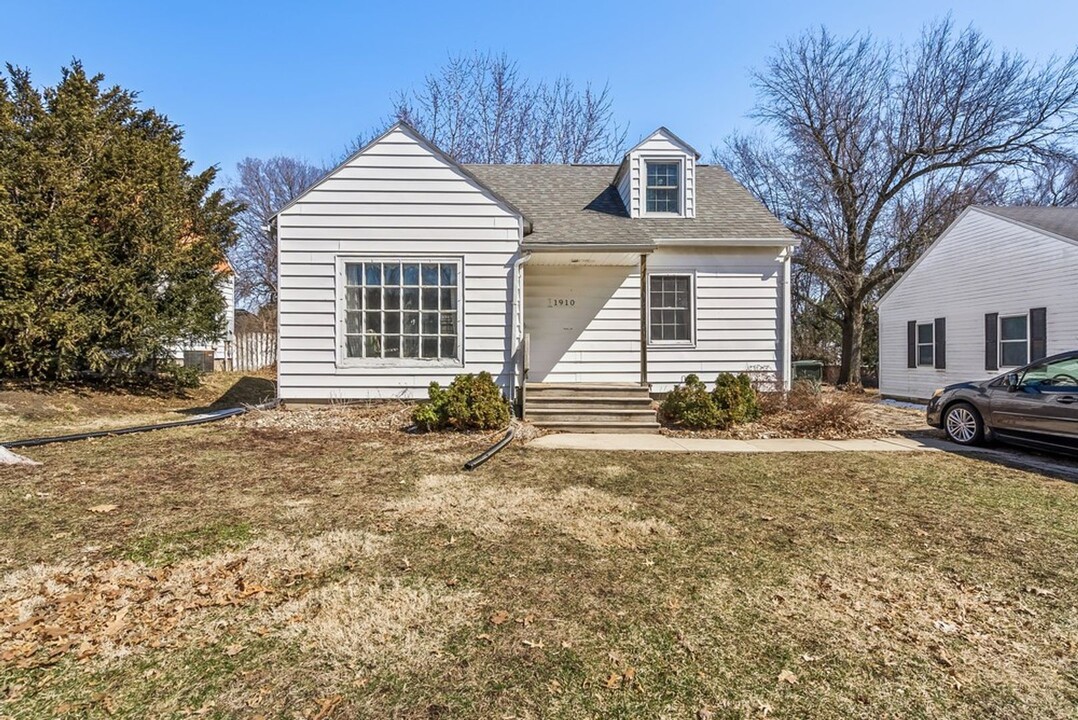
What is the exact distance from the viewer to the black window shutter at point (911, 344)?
47.2 feet

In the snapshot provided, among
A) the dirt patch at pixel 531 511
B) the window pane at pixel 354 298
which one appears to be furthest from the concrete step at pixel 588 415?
the window pane at pixel 354 298

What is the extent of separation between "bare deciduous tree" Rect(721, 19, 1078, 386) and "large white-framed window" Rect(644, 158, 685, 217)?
10.6 meters

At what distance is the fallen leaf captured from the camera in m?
2.04

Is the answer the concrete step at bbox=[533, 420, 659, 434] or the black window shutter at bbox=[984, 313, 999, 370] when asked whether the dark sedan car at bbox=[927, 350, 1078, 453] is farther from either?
the black window shutter at bbox=[984, 313, 999, 370]

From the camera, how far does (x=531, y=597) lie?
8.85 feet

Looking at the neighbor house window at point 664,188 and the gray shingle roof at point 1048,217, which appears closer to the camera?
the gray shingle roof at point 1048,217

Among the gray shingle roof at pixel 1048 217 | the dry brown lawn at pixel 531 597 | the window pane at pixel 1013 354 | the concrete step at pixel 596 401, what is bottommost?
the dry brown lawn at pixel 531 597

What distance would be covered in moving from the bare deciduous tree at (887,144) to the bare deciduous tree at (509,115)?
23.1 feet

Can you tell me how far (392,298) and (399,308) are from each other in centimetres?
22

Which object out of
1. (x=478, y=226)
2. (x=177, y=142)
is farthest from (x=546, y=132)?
(x=478, y=226)

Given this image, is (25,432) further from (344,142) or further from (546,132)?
(344,142)

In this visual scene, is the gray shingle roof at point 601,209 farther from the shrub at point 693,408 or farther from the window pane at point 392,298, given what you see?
the shrub at point 693,408

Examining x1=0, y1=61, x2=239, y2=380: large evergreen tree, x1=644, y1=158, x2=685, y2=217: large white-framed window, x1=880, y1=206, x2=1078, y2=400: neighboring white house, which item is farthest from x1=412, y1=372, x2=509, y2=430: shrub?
x1=880, y1=206, x2=1078, y2=400: neighboring white house

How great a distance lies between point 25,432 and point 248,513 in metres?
6.34
